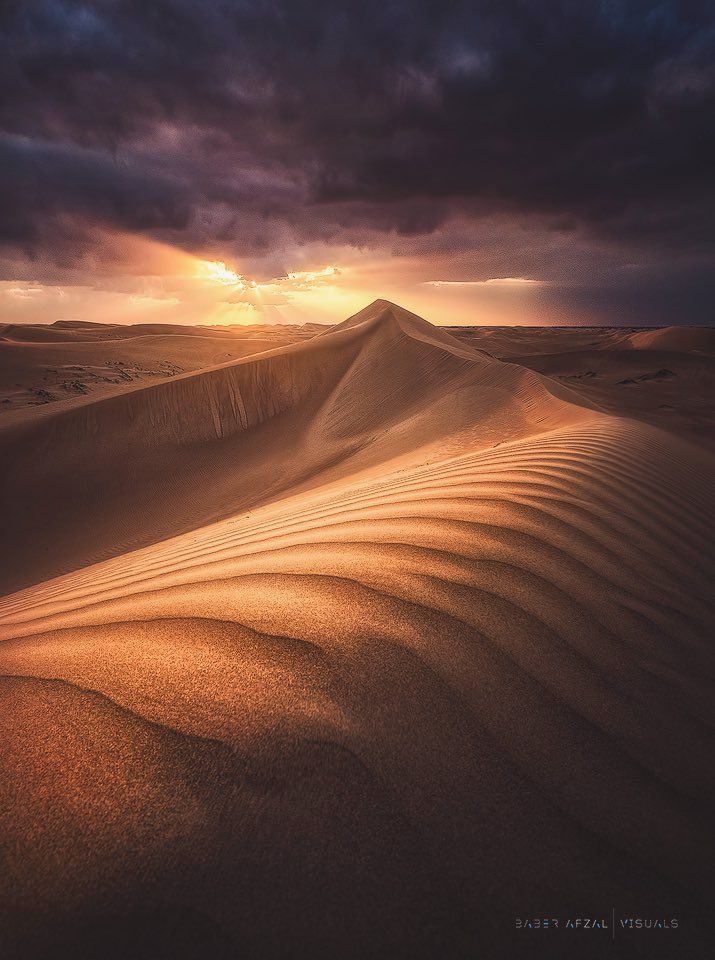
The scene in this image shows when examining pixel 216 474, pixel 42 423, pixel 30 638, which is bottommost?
pixel 216 474

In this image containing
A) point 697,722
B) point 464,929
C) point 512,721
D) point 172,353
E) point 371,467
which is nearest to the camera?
point 464,929

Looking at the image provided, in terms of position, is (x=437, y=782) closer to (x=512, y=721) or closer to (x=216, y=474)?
(x=512, y=721)

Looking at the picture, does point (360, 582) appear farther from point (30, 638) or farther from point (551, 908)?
point (30, 638)

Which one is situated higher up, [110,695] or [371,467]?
[110,695]

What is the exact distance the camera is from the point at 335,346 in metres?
13.2

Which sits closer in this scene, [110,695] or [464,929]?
[464,929]

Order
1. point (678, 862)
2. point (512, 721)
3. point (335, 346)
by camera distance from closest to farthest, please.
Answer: point (678, 862), point (512, 721), point (335, 346)

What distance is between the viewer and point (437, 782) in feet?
2.77

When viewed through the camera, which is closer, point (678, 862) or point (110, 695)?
point (678, 862)

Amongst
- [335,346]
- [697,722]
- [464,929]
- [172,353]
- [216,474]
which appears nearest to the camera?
[464,929]

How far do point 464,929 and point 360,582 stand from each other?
2.86 ft

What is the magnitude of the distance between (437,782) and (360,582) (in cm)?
67

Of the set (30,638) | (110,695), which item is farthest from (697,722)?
(30,638)

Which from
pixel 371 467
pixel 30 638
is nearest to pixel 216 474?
pixel 371 467
